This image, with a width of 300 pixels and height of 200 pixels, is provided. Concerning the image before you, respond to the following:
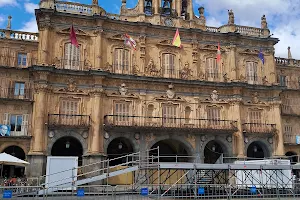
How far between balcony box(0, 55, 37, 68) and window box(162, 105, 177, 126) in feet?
44.4

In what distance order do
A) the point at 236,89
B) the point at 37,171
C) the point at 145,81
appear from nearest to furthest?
the point at 37,171 → the point at 145,81 → the point at 236,89

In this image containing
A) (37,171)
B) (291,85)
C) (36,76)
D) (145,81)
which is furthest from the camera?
(291,85)

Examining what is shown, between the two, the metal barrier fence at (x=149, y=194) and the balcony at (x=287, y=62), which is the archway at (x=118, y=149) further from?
the balcony at (x=287, y=62)

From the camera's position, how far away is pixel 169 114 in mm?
34438

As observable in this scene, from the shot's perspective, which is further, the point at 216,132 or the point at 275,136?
the point at 275,136

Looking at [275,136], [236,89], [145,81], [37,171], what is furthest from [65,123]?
[275,136]

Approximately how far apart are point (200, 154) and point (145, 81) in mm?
8829

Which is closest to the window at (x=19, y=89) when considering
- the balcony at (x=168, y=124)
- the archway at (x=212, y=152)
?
the balcony at (x=168, y=124)

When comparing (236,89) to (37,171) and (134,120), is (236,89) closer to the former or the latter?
(134,120)

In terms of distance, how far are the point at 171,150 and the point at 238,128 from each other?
739 centimetres

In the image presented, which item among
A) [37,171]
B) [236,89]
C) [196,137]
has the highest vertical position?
[236,89]

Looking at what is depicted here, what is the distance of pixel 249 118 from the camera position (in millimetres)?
36906

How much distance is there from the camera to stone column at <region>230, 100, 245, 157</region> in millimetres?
35031

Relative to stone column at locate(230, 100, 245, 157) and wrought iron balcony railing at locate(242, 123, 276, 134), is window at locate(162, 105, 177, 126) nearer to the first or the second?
stone column at locate(230, 100, 245, 157)
